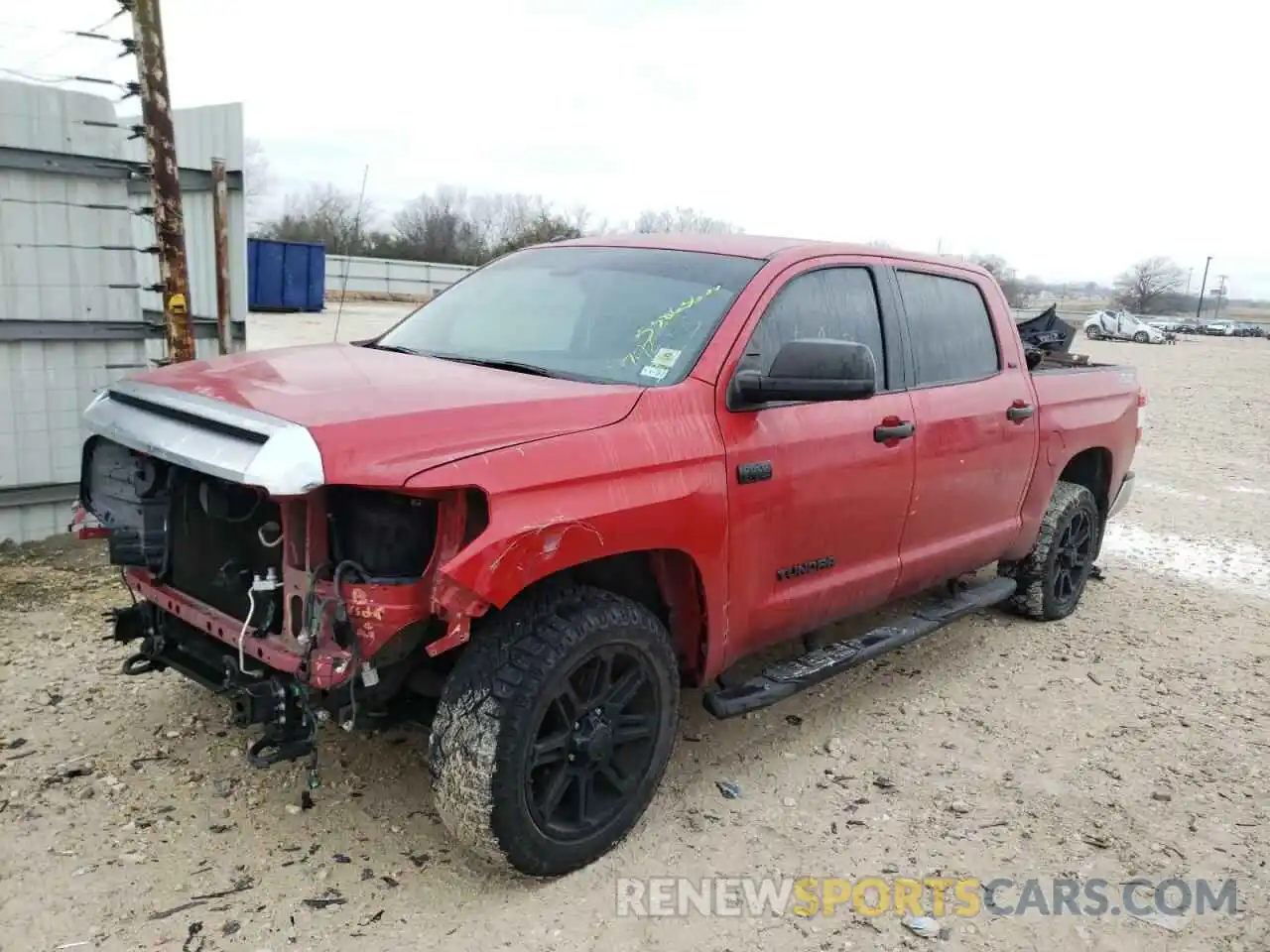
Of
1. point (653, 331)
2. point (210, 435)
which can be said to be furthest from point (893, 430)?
point (210, 435)

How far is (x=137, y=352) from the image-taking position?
6.43m

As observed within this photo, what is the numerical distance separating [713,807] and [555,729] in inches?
33.1

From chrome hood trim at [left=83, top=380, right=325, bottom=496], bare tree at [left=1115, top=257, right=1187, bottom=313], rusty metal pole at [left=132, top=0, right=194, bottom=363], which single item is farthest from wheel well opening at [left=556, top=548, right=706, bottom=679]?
Answer: bare tree at [left=1115, top=257, right=1187, bottom=313]

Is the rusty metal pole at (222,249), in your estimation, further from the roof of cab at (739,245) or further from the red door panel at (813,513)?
the red door panel at (813,513)

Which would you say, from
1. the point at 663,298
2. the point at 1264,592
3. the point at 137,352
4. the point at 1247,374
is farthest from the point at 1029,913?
the point at 1247,374

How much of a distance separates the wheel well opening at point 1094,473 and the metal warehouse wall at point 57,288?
5.77m

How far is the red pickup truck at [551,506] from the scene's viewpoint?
2637 millimetres

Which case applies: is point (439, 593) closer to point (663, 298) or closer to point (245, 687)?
point (245, 687)

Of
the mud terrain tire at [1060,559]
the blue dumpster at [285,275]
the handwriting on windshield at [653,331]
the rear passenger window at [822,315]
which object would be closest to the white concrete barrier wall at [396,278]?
the blue dumpster at [285,275]

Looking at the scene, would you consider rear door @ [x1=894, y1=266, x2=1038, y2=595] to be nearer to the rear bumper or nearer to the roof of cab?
the roof of cab

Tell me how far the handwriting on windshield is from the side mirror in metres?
0.34

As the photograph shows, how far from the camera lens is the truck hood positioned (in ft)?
8.28

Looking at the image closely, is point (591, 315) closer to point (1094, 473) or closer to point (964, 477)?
point (964, 477)

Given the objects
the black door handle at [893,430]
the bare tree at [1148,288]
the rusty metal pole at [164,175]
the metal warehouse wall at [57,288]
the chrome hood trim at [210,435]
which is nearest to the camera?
the chrome hood trim at [210,435]
